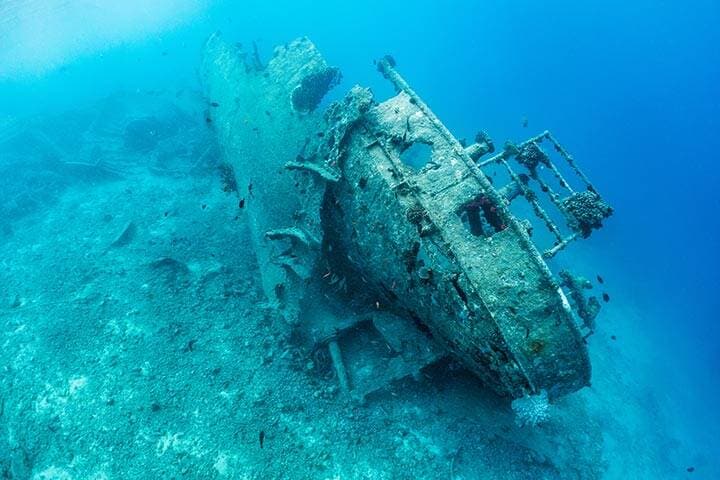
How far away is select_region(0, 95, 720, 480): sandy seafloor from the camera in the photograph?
5.88 m

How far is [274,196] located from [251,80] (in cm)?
406

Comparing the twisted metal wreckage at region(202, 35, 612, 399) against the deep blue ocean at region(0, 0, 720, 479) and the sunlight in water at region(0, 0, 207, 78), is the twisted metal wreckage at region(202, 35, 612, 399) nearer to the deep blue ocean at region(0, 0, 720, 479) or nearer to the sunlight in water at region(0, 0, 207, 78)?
the deep blue ocean at region(0, 0, 720, 479)

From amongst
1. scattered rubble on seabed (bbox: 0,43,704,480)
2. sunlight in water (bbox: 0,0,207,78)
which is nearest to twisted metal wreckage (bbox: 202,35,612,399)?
scattered rubble on seabed (bbox: 0,43,704,480)

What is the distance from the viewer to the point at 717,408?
15.9 m

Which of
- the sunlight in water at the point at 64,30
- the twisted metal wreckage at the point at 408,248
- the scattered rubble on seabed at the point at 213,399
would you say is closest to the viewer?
the twisted metal wreckage at the point at 408,248

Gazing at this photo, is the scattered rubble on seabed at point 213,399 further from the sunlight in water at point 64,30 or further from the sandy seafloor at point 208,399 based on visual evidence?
the sunlight in water at point 64,30

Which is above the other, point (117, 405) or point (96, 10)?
point (96, 10)

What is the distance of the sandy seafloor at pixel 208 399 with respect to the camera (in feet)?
19.3

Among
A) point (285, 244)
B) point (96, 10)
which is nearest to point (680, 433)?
point (285, 244)

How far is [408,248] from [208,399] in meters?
4.41

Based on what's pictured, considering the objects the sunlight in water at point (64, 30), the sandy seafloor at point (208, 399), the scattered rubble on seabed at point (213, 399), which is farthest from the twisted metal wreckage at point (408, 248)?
the sunlight in water at point (64, 30)

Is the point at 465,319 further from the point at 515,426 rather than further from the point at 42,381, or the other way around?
the point at 42,381

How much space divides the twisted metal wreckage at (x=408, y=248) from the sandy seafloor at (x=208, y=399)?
36.9 inches

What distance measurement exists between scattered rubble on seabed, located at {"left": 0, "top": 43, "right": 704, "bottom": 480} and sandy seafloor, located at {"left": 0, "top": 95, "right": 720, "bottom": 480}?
0.03 m
